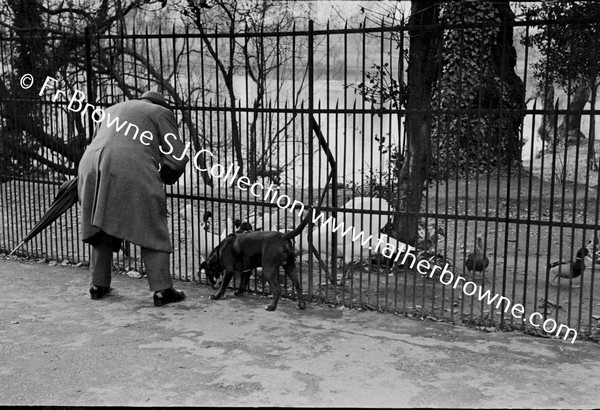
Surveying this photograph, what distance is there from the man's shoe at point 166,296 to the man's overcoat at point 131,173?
16.8 inches

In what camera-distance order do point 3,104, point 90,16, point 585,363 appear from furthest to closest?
point 90,16
point 3,104
point 585,363

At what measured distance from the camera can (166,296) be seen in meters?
7.14

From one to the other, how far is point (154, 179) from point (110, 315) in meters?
1.40

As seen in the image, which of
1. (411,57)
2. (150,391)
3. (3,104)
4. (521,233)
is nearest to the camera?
(150,391)

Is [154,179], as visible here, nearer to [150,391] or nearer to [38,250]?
[150,391]

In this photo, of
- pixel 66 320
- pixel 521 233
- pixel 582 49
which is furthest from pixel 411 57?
pixel 582 49

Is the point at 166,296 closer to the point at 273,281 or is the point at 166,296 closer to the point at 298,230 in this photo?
the point at 273,281

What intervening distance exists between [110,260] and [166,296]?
764 millimetres

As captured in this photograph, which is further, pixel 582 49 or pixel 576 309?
pixel 582 49

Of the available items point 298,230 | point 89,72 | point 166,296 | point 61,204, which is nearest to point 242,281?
point 166,296

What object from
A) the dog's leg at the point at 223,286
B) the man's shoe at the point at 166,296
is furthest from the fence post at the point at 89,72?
the dog's leg at the point at 223,286

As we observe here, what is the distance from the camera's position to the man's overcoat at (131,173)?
6965 millimetres

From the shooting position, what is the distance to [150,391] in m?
4.88

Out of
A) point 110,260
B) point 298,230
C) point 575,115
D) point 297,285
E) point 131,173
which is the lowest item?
point 297,285
